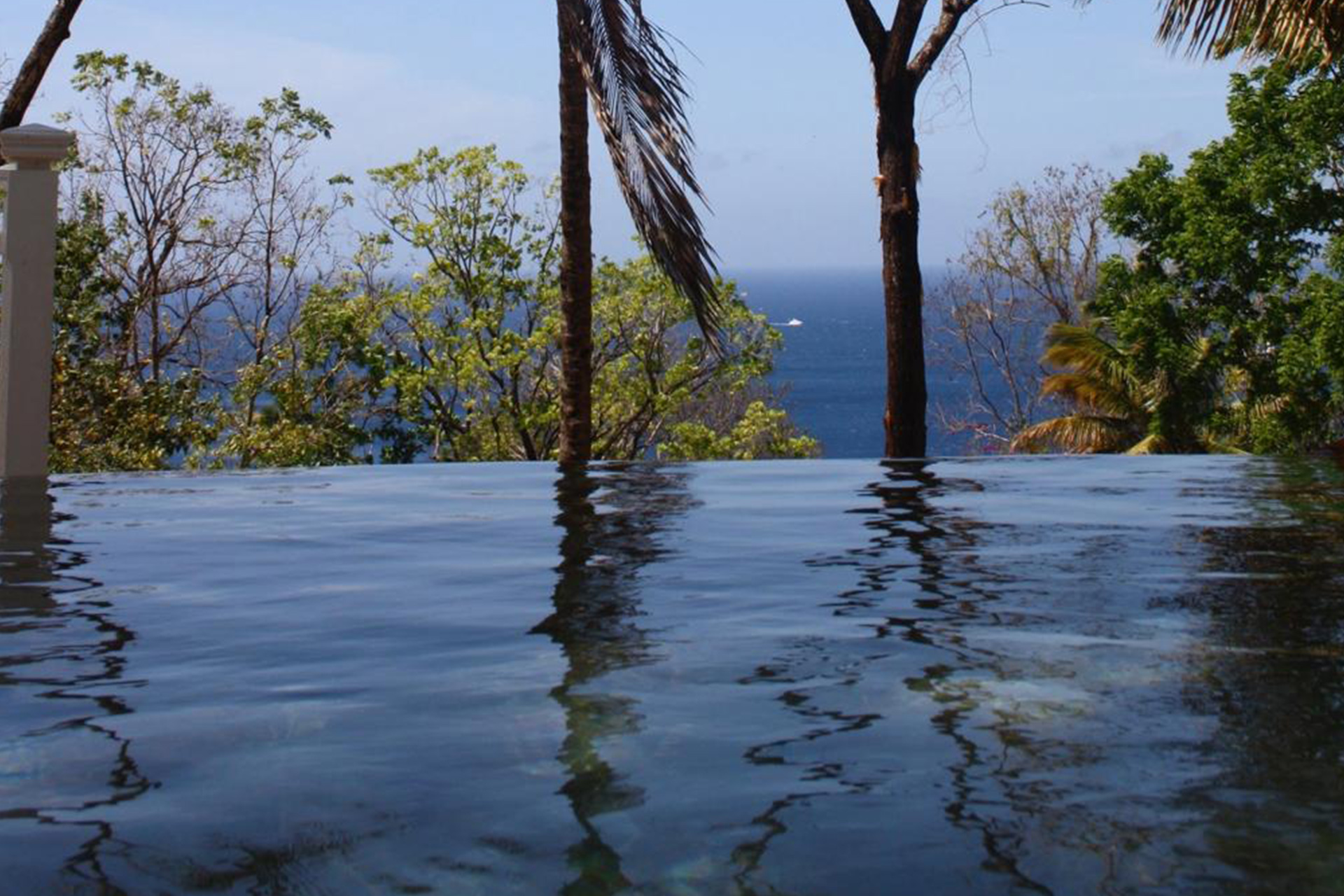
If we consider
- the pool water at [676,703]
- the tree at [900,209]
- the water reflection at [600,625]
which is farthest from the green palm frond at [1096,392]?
the pool water at [676,703]

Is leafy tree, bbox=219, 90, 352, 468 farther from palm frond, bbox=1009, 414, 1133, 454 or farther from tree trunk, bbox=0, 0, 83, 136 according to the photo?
palm frond, bbox=1009, 414, 1133, 454

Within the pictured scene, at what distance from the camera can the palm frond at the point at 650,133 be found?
7.60m

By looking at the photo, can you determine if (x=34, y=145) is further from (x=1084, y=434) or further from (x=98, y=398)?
(x=1084, y=434)

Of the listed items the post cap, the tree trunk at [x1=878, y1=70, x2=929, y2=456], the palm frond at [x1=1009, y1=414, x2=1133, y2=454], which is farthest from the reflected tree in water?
the palm frond at [x1=1009, y1=414, x2=1133, y2=454]

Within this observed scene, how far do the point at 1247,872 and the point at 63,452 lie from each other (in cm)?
1358

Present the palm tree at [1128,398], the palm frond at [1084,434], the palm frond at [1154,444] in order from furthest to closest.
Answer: the palm frond at [1084,434] < the palm tree at [1128,398] < the palm frond at [1154,444]

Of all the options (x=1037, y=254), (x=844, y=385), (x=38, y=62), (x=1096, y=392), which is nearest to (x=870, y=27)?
(x=38, y=62)

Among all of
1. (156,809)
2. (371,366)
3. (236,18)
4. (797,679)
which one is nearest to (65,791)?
(156,809)

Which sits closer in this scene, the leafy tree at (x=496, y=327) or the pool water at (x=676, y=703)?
the pool water at (x=676, y=703)

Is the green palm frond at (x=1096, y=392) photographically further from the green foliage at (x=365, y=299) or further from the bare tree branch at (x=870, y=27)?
the bare tree branch at (x=870, y=27)

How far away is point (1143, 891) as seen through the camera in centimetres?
167

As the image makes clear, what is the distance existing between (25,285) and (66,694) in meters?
3.88

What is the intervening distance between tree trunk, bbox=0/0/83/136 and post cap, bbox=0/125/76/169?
760 centimetres

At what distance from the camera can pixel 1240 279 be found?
71.6 feet
